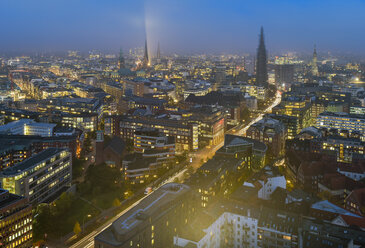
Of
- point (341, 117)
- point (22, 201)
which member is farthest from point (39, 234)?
point (341, 117)

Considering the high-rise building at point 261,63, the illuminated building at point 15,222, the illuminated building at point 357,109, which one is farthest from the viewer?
the high-rise building at point 261,63

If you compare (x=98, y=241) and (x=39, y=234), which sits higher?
(x=98, y=241)

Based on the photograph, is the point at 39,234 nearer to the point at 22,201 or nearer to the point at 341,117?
the point at 22,201

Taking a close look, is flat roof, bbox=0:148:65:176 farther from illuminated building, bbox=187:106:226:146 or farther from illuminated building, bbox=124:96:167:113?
illuminated building, bbox=124:96:167:113

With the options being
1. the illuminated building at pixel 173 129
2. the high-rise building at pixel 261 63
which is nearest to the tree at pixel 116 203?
the illuminated building at pixel 173 129

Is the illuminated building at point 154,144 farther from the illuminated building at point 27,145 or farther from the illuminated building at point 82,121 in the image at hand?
the illuminated building at point 82,121

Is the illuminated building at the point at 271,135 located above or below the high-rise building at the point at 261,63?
below

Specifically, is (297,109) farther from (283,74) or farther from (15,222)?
(283,74)
